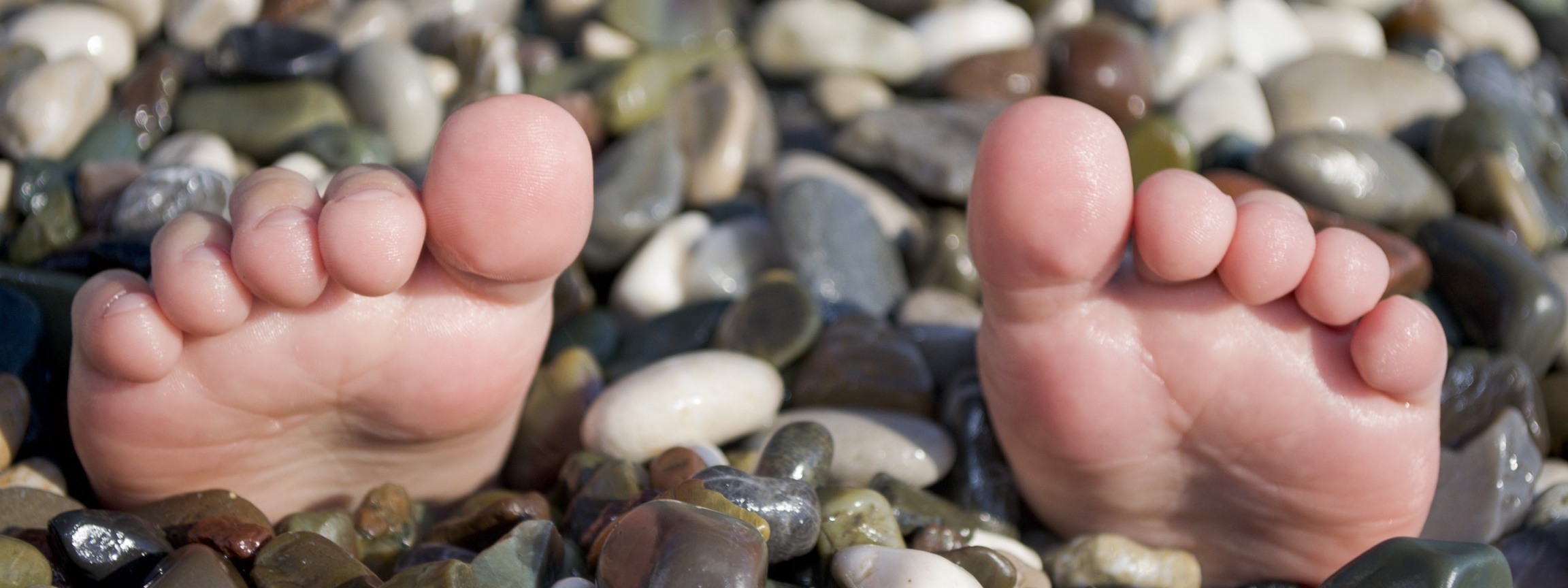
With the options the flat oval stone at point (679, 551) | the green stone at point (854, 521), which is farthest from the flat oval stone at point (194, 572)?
the green stone at point (854, 521)

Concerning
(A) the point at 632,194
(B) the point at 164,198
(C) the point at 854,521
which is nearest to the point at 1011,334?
(C) the point at 854,521

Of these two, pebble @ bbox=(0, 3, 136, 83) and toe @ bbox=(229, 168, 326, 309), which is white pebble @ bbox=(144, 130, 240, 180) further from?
toe @ bbox=(229, 168, 326, 309)

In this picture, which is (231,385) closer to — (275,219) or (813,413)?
(275,219)

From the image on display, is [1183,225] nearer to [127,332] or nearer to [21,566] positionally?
[127,332]

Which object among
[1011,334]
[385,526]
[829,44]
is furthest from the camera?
[829,44]

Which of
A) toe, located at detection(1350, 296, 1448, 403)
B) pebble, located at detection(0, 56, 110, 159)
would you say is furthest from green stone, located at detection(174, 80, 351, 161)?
toe, located at detection(1350, 296, 1448, 403)
